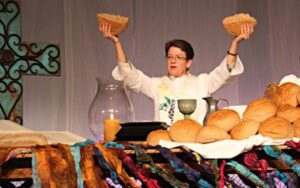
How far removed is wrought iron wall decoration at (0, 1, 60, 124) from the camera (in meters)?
4.17

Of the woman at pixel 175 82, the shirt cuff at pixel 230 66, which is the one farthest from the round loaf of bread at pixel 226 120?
the woman at pixel 175 82

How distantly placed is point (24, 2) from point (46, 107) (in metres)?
0.72

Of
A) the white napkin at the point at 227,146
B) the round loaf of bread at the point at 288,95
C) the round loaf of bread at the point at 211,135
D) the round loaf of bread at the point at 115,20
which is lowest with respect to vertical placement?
the white napkin at the point at 227,146

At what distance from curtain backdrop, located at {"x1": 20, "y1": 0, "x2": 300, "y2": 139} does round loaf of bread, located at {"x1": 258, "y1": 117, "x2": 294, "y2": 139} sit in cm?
289

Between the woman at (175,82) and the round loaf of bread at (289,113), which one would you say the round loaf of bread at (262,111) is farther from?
the woman at (175,82)

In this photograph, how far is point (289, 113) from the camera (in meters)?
1.16

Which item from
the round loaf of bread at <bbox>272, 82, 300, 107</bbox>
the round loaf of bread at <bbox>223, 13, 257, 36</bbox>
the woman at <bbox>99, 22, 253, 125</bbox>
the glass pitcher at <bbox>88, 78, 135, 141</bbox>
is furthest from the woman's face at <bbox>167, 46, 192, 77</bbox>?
the round loaf of bread at <bbox>272, 82, 300, 107</bbox>

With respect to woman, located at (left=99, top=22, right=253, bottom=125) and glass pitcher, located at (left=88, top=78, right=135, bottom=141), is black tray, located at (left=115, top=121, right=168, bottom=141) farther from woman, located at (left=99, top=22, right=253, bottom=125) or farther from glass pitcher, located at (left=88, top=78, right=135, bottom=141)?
woman, located at (left=99, top=22, right=253, bottom=125)

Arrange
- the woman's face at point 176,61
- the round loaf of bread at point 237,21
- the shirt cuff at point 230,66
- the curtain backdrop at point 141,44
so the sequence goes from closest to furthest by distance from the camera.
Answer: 1. the round loaf of bread at point 237,21
2. the shirt cuff at point 230,66
3. the woman's face at point 176,61
4. the curtain backdrop at point 141,44

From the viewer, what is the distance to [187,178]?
3.25 ft

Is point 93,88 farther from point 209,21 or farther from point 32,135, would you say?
point 32,135

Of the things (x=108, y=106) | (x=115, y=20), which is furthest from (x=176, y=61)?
(x=108, y=106)

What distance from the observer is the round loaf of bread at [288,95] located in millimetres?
1236

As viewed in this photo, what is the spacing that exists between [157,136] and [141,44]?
351cm
